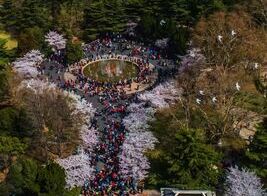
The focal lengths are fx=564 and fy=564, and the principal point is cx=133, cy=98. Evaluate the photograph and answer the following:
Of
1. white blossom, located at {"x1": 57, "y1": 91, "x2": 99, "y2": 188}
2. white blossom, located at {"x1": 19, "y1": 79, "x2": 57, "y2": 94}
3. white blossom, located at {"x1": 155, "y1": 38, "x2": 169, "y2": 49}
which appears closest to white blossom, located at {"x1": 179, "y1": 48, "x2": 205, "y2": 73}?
white blossom, located at {"x1": 155, "y1": 38, "x2": 169, "y2": 49}

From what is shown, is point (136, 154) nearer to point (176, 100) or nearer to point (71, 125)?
point (71, 125)

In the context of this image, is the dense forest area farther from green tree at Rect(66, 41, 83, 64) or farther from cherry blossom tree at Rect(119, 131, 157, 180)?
cherry blossom tree at Rect(119, 131, 157, 180)

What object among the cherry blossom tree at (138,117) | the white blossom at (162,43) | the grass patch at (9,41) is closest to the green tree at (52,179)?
the cherry blossom tree at (138,117)

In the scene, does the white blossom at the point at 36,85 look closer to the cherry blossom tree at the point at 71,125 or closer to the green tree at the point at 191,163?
the cherry blossom tree at the point at 71,125

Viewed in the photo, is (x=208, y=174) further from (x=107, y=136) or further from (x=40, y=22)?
(x=40, y=22)

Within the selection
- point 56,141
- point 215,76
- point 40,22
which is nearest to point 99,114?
point 56,141
